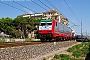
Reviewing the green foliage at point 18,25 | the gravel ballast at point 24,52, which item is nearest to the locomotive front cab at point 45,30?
the gravel ballast at point 24,52

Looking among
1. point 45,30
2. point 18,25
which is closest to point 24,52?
point 45,30

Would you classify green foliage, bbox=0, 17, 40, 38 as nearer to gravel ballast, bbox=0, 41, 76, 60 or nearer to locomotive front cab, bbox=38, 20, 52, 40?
locomotive front cab, bbox=38, 20, 52, 40

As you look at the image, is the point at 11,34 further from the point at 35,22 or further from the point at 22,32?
the point at 35,22

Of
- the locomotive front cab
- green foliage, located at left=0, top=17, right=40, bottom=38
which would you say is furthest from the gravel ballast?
green foliage, located at left=0, top=17, right=40, bottom=38

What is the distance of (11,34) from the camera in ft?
263

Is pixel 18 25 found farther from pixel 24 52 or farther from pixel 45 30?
pixel 24 52

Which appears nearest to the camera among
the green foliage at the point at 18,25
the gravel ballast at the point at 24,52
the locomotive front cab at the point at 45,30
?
the gravel ballast at the point at 24,52

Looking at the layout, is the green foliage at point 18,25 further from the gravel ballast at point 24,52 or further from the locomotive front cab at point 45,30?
the gravel ballast at point 24,52

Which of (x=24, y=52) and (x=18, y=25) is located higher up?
(x=18, y=25)

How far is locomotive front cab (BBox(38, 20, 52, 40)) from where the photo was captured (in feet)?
92.1

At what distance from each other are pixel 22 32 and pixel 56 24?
52.5 m

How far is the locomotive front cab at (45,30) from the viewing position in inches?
1105

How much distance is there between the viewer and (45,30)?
28266 millimetres

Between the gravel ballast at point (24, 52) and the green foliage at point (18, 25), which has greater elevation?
the green foliage at point (18, 25)
